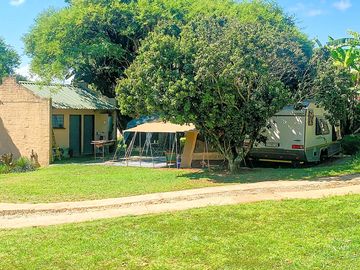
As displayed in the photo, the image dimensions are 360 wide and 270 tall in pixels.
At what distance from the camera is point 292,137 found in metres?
17.6

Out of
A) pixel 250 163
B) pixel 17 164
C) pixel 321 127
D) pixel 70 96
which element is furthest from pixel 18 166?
pixel 321 127

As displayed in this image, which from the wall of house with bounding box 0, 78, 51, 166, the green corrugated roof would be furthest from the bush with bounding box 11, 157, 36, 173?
the green corrugated roof

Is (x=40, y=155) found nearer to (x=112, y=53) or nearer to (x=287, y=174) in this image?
(x=112, y=53)

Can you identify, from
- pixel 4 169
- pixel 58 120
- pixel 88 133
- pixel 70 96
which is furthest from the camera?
pixel 88 133

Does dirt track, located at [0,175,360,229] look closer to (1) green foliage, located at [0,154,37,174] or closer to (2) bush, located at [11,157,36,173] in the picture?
(1) green foliage, located at [0,154,37,174]

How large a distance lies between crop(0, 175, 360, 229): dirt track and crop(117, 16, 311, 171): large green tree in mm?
3289

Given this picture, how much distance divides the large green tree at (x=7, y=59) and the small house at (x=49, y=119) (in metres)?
34.4

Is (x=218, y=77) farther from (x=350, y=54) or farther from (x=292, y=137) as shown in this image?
(x=350, y=54)

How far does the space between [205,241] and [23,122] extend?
17.7 metres

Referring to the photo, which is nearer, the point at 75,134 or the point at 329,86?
the point at 329,86

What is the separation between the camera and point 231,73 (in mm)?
13930

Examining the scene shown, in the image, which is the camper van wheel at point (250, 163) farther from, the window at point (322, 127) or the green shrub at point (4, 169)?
the green shrub at point (4, 169)

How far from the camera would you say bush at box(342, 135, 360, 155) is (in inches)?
898

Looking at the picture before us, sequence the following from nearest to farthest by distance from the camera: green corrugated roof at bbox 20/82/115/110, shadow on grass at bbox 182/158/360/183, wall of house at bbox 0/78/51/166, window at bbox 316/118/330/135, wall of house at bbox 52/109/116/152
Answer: shadow on grass at bbox 182/158/360/183, window at bbox 316/118/330/135, wall of house at bbox 0/78/51/166, wall of house at bbox 52/109/116/152, green corrugated roof at bbox 20/82/115/110
